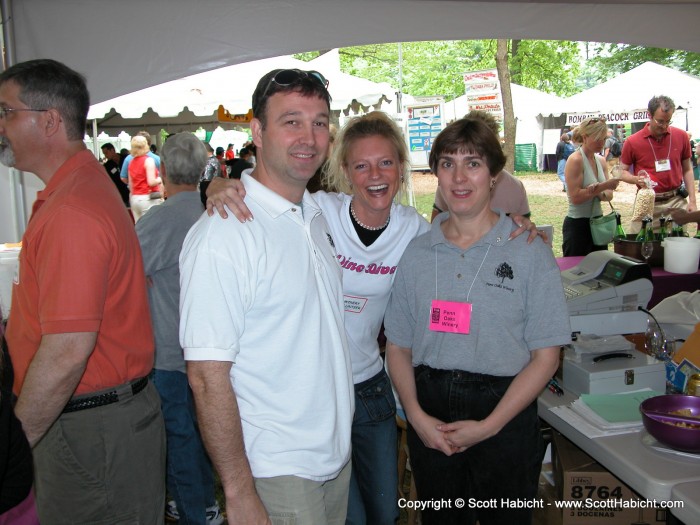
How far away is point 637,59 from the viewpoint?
28672 millimetres

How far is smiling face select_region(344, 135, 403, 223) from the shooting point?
1958 millimetres

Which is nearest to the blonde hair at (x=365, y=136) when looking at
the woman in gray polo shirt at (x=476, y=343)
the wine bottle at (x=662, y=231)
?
the woman in gray polo shirt at (x=476, y=343)

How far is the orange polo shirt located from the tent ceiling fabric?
1779 mm

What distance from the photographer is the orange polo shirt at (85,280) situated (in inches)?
58.0

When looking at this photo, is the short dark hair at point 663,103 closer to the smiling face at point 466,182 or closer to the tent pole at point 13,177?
the smiling face at point 466,182

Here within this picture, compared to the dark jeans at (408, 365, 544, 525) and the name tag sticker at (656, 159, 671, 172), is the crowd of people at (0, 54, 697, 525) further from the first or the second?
the name tag sticker at (656, 159, 671, 172)

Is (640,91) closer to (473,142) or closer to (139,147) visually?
(139,147)

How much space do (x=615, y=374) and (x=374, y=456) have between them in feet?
2.97

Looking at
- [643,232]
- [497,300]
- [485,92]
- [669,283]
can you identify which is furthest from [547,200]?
[497,300]

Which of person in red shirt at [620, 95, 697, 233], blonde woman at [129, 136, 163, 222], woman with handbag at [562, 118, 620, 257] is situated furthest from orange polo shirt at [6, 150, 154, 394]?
blonde woman at [129, 136, 163, 222]

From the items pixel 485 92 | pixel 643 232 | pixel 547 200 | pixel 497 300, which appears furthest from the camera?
pixel 547 200

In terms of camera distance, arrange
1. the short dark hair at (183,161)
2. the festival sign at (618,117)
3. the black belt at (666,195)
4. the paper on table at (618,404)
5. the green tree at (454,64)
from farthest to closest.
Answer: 1. the green tree at (454,64)
2. the festival sign at (618,117)
3. the black belt at (666,195)
4. the short dark hair at (183,161)
5. the paper on table at (618,404)

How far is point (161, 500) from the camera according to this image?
176 centimetres

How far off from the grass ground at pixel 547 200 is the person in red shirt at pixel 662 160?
2.91m
